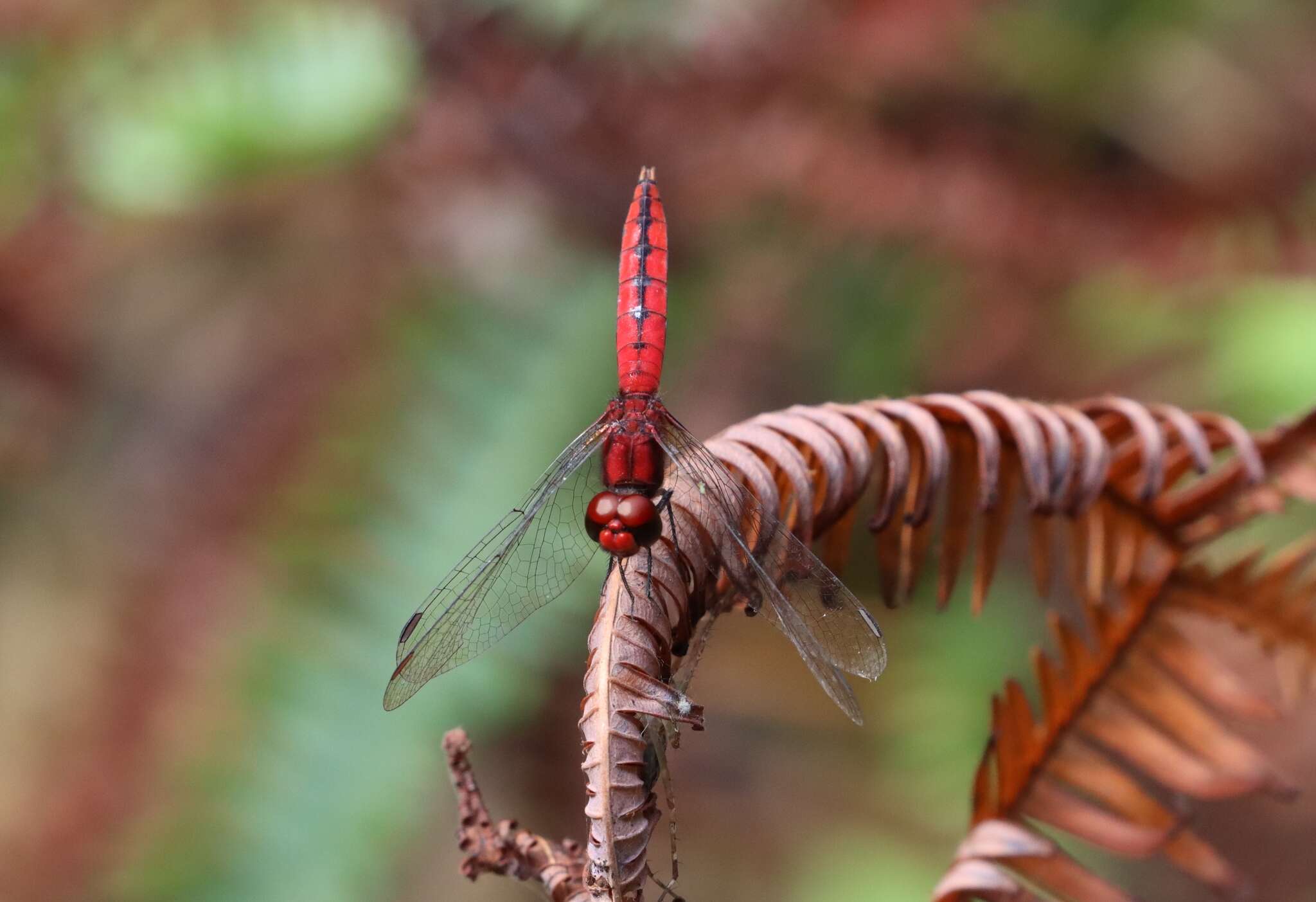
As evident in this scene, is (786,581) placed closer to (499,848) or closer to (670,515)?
(670,515)

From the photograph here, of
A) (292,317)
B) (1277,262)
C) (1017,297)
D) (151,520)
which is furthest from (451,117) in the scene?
(1277,262)

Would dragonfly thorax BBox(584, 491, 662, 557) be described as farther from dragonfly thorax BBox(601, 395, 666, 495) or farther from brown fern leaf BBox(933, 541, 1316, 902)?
brown fern leaf BBox(933, 541, 1316, 902)

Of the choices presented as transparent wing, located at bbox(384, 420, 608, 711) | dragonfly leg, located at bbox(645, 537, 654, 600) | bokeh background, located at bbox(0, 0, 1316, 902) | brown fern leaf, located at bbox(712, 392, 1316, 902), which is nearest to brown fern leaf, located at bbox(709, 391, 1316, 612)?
brown fern leaf, located at bbox(712, 392, 1316, 902)

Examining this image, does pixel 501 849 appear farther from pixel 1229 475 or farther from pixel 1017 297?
pixel 1017 297

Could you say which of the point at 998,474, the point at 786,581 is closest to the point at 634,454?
the point at 786,581

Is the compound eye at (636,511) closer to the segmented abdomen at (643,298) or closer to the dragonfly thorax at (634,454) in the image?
the dragonfly thorax at (634,454)

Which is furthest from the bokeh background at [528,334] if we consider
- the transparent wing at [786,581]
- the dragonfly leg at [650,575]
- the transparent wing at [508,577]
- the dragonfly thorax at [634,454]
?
the dragonfly leg at [650,575]
